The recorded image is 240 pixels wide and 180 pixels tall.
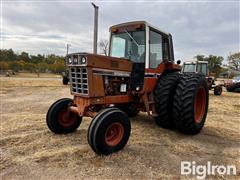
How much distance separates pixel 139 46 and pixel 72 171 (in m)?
3.18

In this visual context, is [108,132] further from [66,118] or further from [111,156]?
[66,118]

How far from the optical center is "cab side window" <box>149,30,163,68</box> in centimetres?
563

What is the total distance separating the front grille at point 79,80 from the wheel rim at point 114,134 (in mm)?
869

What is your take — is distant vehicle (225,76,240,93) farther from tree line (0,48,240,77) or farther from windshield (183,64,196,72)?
tree line (0,48,240,77)

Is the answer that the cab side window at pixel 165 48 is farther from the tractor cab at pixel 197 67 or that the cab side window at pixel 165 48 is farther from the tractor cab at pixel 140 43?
the tractor cab at pixel 197 67

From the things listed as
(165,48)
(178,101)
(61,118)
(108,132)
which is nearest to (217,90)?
(165,48)

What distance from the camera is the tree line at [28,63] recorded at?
54656 millimetres

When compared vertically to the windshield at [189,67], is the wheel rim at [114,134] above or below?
below

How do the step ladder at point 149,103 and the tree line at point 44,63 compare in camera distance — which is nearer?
the step ladder at point 149,103

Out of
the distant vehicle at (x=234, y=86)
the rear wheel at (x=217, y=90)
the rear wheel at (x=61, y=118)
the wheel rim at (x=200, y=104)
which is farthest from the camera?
the distant vehicle at (x=234, y=86)

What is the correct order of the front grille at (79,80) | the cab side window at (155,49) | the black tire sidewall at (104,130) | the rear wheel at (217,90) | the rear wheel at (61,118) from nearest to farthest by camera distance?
the black tire sidewall at (104,130)
the front grille at (79,80)
the rear wheel at (61,118)
the cab side window at (155,49)
the rear wheel at (217,90)

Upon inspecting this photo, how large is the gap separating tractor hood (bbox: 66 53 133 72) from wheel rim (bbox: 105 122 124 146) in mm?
1193

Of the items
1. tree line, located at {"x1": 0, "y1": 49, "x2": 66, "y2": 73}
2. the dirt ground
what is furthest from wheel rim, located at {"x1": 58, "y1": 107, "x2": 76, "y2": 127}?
tree line, located at {"x1": 0, "y1": 49, "x2": 66, "y2": 73}

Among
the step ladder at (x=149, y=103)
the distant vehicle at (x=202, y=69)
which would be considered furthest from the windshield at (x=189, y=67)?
the step ladder at (x=149, y=103)
